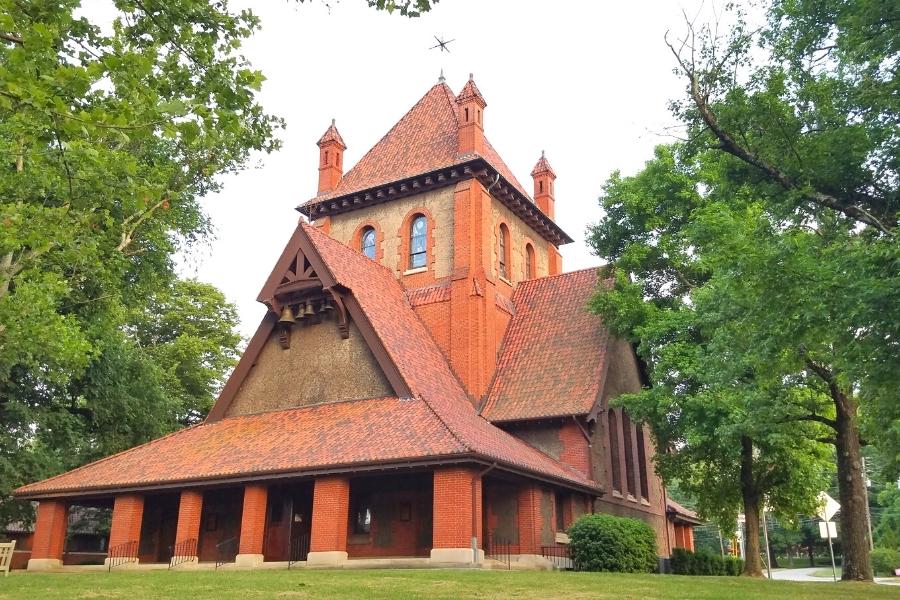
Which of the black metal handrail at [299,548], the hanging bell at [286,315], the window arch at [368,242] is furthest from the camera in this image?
the window arch at [368,242]

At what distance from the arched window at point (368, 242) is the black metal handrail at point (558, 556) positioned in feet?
43.7

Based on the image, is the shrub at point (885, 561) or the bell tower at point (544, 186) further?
the shrub at point (885, 561)

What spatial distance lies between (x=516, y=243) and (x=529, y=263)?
164 cm

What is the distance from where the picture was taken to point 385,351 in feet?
71.0

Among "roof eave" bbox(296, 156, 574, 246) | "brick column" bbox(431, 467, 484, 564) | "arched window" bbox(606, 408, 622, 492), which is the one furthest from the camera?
"roof eave" bbox(296, 156, 574, 246)

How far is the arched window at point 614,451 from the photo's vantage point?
80.6 feet

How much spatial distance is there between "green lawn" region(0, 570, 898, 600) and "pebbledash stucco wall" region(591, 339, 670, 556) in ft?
28.5

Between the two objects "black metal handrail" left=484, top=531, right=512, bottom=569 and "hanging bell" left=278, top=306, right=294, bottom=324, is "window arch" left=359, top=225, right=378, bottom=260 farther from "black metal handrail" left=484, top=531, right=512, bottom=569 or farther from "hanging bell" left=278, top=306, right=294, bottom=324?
"black metal handrail" left=484, top=531, right=512, bottom=569

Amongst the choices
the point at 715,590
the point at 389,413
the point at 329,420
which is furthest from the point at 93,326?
the point at 715,590

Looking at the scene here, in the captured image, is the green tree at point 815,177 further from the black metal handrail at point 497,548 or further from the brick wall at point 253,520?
the brick wall at point 253,520

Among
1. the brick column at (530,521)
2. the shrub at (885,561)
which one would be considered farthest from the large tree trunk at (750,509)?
the shrub at (885,561)

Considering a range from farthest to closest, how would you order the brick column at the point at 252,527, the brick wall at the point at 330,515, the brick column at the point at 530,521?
the brick column at the point at 530,521, the brick column at the point at 252,527, the brick wall at the point at 330,515

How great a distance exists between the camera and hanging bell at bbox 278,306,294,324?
78.2ft

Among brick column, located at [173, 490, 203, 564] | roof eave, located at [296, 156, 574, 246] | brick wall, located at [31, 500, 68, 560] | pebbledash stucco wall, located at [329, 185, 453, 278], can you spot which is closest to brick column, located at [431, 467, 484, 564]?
brick column, located at [173, 490, 203, 564]
